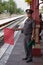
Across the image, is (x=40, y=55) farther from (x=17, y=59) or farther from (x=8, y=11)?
(x=8, y=11)

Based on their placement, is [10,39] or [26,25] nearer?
[26,25]

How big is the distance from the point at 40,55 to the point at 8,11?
117 m

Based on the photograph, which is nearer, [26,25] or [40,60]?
[26,25]

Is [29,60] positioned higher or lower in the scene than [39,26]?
lower

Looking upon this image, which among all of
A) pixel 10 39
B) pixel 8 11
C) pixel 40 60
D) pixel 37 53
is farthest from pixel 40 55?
pixel 8 11

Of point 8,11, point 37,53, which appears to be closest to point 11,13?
point 8,11

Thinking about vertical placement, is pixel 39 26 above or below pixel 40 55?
above

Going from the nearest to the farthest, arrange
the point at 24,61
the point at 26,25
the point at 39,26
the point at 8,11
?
the point at 26,25, the point at 24,61, the point at 39,26, the point at 8,11

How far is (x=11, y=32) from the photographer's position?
9.32m

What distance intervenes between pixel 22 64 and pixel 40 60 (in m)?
1.08

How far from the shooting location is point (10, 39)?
30.8ft

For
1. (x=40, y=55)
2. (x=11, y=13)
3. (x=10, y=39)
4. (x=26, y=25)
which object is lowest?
(x=11, y=13)

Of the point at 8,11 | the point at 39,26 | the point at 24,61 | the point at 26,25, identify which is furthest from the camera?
the point at 8,11

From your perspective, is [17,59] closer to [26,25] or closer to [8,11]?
[26,25]
